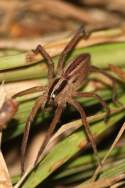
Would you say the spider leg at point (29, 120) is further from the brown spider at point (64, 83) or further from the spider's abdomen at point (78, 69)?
the spider's abdomen at point (78, 69)

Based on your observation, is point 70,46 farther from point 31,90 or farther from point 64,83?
point 31,90

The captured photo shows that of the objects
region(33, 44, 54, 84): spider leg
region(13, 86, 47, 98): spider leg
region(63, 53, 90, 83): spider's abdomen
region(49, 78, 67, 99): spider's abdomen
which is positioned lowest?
region(49, 78, 67, 99): spider's abdomen

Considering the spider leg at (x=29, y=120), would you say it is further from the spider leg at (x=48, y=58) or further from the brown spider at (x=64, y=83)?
the spider leg at (x=48, y=58)

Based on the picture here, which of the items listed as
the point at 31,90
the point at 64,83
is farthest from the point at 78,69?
the point at 31,90

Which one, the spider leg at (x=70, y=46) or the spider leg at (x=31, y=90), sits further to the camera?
the spider leg at (x=70, y=46)

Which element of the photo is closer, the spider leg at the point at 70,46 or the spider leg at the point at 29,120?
the spider leg at the point at 29,120

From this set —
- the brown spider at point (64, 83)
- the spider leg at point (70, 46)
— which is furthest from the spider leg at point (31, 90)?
the spider leg at point (70, 46)

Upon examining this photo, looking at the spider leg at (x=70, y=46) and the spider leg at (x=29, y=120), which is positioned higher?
the spider leg at (x=70, y=46)

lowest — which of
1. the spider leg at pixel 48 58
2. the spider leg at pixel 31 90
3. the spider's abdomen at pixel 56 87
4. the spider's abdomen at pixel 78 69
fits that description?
the spider's abdomen at pixel 56 87

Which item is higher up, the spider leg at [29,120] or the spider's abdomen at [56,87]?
the spider's abdomen at [56,87]

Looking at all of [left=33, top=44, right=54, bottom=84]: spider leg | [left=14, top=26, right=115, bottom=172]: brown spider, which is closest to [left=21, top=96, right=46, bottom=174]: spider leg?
[left=14, top=26, right=115, bottom=172]: brown spider

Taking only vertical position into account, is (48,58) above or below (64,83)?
above

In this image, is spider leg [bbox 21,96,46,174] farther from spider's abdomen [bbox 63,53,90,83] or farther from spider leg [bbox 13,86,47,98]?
spider's abdomen [bbox 63,53,90,83]
